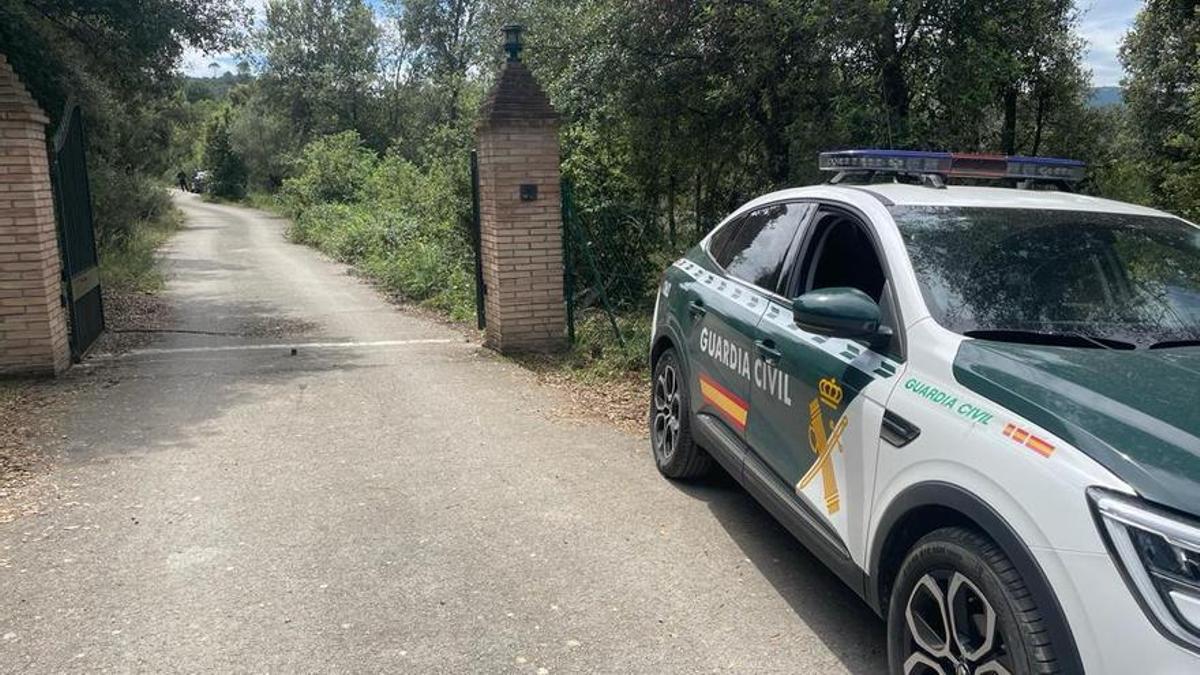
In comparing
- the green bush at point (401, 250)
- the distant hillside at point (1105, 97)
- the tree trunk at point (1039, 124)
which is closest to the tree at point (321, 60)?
the green bush at point (401, 250)

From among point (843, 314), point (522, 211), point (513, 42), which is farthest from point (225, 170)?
point (843, 314)

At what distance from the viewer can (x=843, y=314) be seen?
305cm

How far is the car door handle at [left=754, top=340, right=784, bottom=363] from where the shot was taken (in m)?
3.73

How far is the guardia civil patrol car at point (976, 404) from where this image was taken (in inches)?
82.1

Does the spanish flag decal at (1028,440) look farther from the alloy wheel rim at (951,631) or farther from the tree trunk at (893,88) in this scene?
the tree trunk at (893,88)

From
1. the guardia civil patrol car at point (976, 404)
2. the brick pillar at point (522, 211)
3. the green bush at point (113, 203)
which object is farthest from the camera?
the green bush at point (113, 203)

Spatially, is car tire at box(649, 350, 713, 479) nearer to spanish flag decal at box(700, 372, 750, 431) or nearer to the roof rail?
spanish flag decal at box(700, 372, 750, 431)

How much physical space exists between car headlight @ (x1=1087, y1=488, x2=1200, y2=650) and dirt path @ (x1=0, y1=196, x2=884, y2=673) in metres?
1.47

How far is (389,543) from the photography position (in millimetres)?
4422

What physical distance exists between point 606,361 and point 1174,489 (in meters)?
6.28

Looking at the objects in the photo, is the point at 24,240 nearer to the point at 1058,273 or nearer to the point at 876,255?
the point at 876,255

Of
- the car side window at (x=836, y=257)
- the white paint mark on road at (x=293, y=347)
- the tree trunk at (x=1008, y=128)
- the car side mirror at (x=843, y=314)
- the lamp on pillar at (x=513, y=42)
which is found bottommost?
the white paint mark on road at (x=293, y=347)

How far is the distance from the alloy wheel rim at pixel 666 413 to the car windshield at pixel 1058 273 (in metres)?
2.02

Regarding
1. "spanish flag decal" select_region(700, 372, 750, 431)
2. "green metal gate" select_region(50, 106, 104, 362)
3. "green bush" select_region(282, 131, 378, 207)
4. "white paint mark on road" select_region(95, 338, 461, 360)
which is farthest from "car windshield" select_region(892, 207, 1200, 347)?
"green bush" select_region(282, 131, 378, 207)
